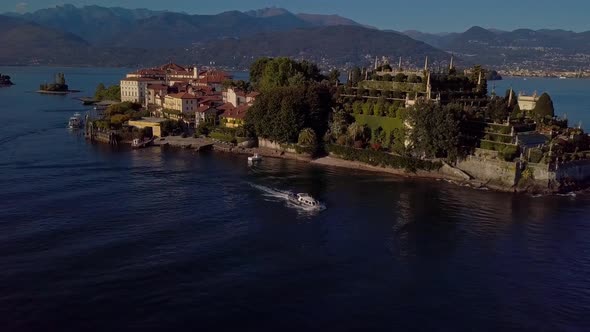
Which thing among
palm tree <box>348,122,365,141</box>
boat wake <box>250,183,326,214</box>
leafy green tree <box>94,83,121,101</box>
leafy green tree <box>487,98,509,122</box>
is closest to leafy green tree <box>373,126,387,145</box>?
palm tree <box>348,122,365,141</box>

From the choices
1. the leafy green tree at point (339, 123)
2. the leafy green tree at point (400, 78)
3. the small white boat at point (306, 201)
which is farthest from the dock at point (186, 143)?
the small white boat at point (306, 201)

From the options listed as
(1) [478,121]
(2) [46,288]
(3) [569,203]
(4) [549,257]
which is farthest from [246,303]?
(1) [478,121]

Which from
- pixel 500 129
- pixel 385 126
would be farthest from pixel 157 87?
pixel 500 129

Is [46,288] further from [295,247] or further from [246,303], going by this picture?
[295,247]

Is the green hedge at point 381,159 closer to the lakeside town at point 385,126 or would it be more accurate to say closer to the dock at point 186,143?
the lakeside town at point 385,126

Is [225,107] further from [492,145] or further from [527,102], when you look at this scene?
[527,102]

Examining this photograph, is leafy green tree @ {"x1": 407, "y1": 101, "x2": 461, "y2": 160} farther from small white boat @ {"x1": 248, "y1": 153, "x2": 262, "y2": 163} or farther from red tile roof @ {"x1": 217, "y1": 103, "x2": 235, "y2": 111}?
red tile roof @ {"x1": 217, "y1": 103, "x2": 235, "y2": 111}
